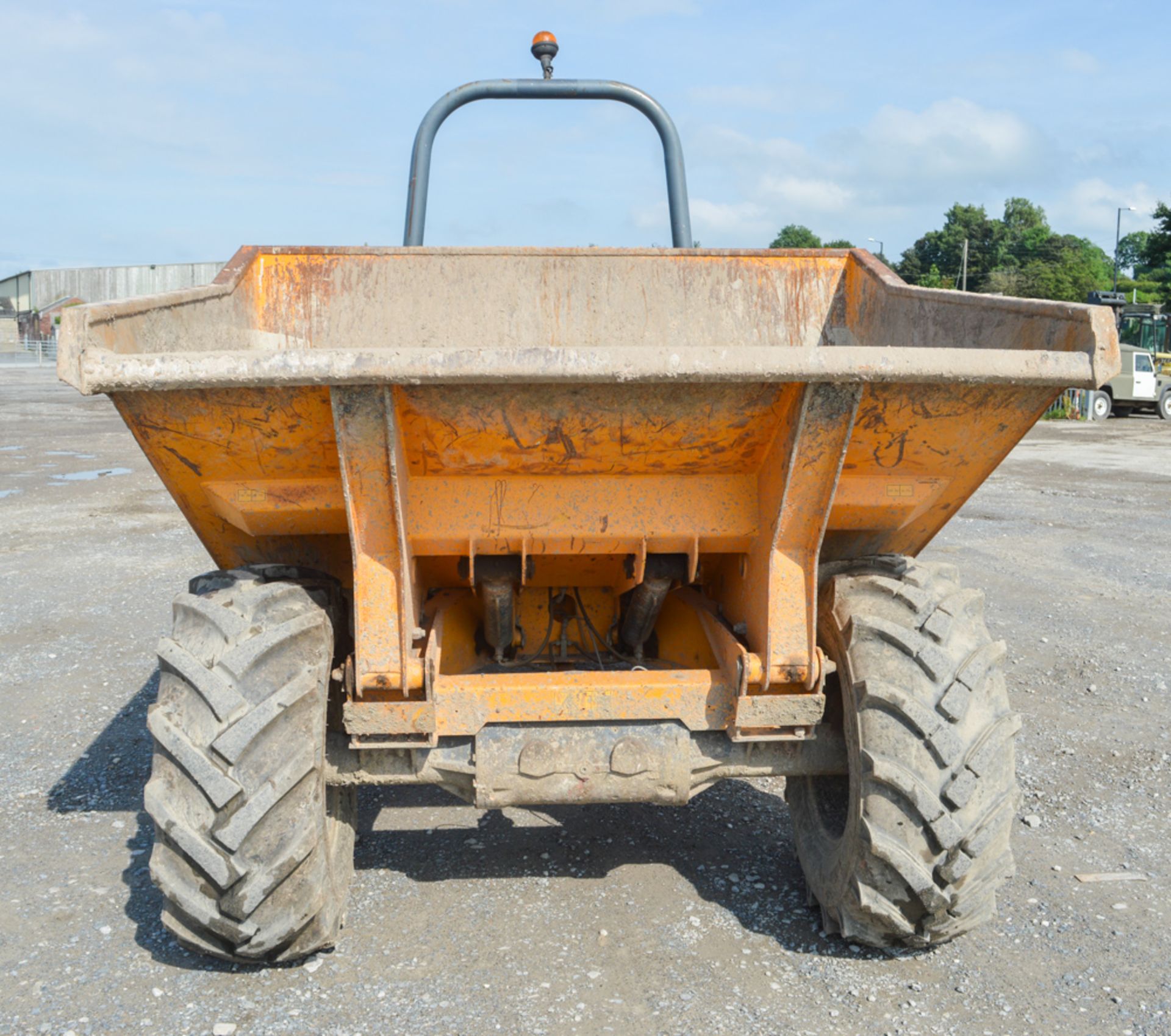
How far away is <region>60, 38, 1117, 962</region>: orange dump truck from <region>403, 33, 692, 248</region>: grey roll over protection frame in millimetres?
2134

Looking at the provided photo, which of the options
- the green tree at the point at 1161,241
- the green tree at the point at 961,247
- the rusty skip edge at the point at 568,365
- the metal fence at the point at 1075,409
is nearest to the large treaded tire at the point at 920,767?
the rusty skip edge at the point at 568,365

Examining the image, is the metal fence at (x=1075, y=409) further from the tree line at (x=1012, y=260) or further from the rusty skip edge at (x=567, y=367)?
the tree line at (x=1012, y=260)

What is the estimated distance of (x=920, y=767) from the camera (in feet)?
8.56

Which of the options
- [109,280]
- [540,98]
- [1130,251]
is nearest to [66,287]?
[109,280]

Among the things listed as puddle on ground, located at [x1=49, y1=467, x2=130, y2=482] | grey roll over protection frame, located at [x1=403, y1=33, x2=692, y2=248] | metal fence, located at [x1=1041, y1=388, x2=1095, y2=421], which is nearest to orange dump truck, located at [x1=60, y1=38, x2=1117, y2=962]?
grey roll over protection frame, located at [x1=403, y1=33, x2=692, y2=248]

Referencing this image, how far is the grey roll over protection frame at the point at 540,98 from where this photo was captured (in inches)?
199

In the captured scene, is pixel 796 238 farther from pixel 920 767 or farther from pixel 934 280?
pixel 920 767

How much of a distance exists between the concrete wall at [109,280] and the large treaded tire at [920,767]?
152ft

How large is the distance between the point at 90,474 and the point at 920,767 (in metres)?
11.7

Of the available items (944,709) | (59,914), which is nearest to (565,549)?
(944,709)

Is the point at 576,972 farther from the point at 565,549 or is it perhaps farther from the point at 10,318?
the point at 10,318

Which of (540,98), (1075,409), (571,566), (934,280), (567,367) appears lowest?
(1075,409)

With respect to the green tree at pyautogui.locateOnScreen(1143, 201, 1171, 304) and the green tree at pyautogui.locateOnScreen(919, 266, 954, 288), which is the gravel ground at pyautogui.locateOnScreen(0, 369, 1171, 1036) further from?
the green tree at pyautogui.locateOnScreen(919, 266, 954, 288)

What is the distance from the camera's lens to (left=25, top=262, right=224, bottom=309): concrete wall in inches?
1941
